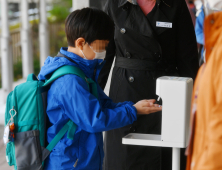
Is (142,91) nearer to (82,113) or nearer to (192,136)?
(82,113)

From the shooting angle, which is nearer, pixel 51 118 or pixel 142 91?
pixel 51 118

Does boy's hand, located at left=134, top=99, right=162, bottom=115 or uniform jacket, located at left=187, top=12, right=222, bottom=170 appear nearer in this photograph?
uniform jacket, located at left=187, top=12, right=222, bottom=170

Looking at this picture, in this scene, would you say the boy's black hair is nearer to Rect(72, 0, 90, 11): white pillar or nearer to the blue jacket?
the blue jacket

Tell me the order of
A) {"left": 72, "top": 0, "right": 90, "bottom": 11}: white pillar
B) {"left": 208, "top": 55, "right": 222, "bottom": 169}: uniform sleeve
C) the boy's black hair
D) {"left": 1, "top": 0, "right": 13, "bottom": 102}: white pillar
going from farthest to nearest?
{"left": 1, "top": 0, "right": 13, "bottom": 102}: white pillar → {"left": 72, "top": 0, "right": 90, "bottom": 11}: white pillar → the boy's black hair → {"left": 208, "top": 55, "right": 222, "bottom": 169}: uniform sleeve

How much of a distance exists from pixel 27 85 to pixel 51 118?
0.21m

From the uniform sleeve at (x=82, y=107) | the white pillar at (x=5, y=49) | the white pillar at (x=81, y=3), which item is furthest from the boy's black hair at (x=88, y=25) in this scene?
the white pillar at (x=5, y=49)

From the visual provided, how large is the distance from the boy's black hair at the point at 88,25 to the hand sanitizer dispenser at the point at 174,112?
415mm

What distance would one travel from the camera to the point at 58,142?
5.26 ft

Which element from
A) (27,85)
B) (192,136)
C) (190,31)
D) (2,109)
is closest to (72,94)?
(27,85)

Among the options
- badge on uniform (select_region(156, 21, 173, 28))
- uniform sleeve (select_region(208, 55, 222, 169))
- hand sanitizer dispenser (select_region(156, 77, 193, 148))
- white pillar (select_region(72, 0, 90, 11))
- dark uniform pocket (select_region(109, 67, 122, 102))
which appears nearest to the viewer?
uniform sleeve (select_region(208, 55, 222, 169))

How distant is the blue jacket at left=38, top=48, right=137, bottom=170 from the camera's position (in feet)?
5.00

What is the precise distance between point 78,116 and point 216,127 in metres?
0.77

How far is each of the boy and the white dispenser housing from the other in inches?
6.5

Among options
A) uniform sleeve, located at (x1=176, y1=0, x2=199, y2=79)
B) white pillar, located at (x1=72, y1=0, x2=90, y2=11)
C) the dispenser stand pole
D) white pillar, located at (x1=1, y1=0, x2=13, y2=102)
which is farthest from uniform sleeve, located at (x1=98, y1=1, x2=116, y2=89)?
white pillar, located at (x1=1, y1=0, x2=13, y2=102)
